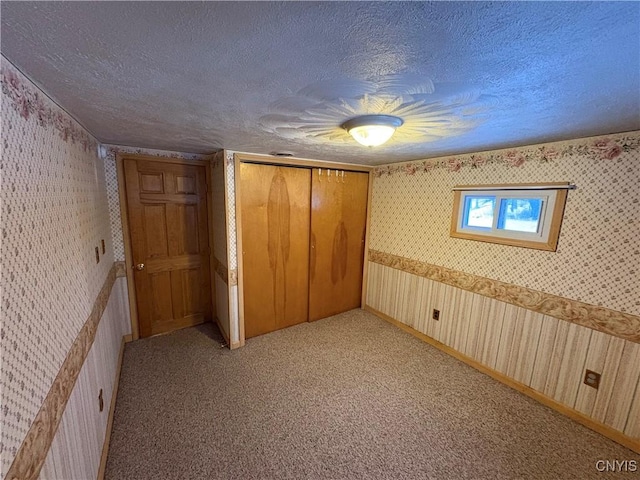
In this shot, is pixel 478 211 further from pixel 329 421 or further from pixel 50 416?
pixel 50 416

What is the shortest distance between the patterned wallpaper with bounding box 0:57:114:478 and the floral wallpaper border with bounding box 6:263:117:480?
0.04m

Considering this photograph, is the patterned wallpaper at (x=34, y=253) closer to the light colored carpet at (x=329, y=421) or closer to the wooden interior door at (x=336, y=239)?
the light colored carpet at (x=329, y=421)

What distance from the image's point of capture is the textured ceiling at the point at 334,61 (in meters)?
0.62

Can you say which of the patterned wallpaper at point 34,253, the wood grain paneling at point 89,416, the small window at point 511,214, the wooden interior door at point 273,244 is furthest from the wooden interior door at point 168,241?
the small window at point 511,214

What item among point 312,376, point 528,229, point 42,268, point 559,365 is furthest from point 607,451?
point 42,268

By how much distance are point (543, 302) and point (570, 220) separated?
2.07 feet

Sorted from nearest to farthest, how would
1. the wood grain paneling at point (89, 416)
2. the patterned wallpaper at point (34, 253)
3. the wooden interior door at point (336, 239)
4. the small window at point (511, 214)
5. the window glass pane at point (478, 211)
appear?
the patterned wallpaper at point (34, 253) < the wood grain paneling at point (89, 416) < the small window at point (511, 214) < the window glass pane at point (478, 211) < the wooden interior door at point (336, 239)

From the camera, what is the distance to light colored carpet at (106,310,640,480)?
61.1 inches

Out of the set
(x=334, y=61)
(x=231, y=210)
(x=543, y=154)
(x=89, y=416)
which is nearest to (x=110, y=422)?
(x=89, y=416)

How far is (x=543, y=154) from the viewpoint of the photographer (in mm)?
1938

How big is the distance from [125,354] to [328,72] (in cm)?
300

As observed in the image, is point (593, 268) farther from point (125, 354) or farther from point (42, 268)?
point (125, 354)

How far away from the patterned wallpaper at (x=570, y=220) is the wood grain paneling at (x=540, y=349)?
0.26 m

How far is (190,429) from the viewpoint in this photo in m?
1.76
